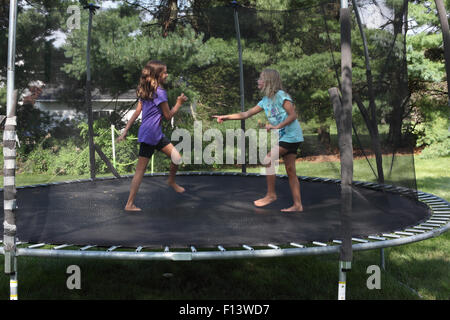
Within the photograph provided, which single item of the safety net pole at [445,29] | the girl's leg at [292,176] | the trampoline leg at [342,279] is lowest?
the trampoline leg at [342,279]

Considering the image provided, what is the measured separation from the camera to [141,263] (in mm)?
2902

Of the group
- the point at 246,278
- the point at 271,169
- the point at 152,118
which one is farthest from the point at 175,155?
the point at 246,278

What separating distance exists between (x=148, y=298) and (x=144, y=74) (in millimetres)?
1188

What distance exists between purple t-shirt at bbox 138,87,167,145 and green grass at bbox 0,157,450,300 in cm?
77

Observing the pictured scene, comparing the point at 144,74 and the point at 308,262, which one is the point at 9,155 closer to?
the point at 144,74

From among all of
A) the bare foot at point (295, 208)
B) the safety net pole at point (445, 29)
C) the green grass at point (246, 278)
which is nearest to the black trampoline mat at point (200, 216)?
the bare foot at point (295, 208)

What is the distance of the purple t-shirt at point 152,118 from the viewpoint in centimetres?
262

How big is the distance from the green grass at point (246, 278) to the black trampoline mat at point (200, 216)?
1.12 feet

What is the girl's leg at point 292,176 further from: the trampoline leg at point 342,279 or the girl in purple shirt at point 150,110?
the trampoline leg at point 342,279

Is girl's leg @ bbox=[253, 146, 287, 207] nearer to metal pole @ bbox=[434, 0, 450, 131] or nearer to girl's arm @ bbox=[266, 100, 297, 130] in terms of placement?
girl's arm @ bbox=[266, 100, 297, 130]

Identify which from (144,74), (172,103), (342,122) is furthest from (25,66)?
(342,122)

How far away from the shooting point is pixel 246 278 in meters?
2.60

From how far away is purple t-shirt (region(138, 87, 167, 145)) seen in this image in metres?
2.62

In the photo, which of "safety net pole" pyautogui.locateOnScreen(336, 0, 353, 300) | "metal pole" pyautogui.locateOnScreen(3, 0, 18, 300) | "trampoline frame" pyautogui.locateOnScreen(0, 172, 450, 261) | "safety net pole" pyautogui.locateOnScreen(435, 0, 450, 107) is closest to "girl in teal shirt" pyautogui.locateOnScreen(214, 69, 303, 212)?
"trampoline frame" pyautogui.locateOnScreen(0, 172, 450, 261)
